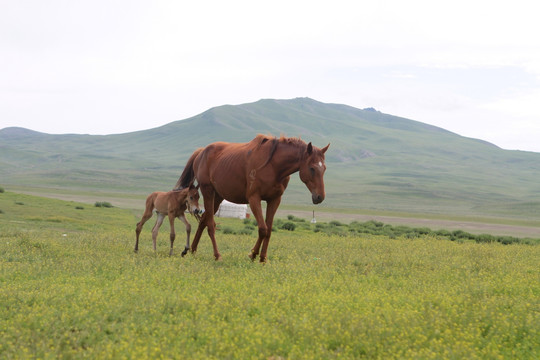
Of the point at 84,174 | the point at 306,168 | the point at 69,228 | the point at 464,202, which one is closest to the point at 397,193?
the point at 464,202

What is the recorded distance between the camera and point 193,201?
1526 centimetres

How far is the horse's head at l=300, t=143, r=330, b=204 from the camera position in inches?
499

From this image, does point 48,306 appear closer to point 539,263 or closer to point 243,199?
point 243,199

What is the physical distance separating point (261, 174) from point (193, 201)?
2.96 meters

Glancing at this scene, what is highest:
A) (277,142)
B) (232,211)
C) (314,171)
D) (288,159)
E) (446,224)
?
(277,142)

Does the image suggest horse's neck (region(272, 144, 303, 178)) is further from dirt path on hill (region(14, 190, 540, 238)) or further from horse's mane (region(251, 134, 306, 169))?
dirt path on hill (region(14, 190, 540, 238))

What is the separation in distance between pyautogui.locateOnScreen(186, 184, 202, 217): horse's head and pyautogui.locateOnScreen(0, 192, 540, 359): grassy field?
1509 mm

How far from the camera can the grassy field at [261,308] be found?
23.4 ft

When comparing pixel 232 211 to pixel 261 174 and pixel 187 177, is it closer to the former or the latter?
pixel 187 177

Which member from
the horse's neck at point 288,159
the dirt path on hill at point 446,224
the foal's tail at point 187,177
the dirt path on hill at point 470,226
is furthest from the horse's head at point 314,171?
the dirt path on hill at point 470,226

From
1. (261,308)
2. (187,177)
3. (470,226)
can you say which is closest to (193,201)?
(187,177)

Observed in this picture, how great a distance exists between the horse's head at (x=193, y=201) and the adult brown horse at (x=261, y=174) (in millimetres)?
325

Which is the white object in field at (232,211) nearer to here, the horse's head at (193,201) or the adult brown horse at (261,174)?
the horse's head at (193,201)

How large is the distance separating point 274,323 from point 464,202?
134836mm
